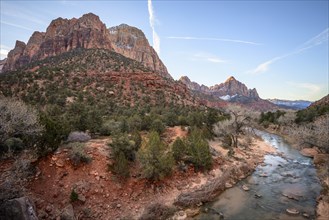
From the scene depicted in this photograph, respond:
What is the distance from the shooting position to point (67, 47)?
3558 inches

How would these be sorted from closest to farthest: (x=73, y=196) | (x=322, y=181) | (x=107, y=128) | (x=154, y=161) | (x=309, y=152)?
(x=73, y=196) < (x=154, y=161) < (x=322, y=181) < (x=107, y=128) < (x=309, y=152)

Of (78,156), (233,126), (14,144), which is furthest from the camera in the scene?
(233,126)

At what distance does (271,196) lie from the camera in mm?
17234

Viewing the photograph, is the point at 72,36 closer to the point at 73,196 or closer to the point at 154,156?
the point at 154,156

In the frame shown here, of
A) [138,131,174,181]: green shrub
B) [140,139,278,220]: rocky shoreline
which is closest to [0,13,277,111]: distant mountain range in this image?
[138,131,174,181]: green shrub

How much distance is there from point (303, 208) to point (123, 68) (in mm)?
55883

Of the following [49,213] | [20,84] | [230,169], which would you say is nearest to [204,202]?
[230,169]

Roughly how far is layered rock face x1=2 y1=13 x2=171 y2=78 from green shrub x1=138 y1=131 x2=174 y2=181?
78.3m

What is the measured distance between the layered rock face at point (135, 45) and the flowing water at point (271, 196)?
393 feet

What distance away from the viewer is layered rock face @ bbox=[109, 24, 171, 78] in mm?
139625

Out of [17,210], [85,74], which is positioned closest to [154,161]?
[17,210]

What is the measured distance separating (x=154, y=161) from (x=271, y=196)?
9624 millimetres

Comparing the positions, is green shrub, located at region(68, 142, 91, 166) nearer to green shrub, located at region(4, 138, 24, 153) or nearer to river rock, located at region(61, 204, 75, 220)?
green shrub, located at region(4, 138, 24, 153)

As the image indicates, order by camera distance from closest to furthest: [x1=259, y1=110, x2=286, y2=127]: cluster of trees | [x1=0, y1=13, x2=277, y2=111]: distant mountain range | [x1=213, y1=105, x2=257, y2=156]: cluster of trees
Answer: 1. [x1=213, y1=105, x2=257, y2=156]: cluster of trees
2. [x1=0, y1=13, x2=277, y2=111]: distant mountain range
3. [x1=259, y1=110, x2=286, y2=127]: cluster of trees
